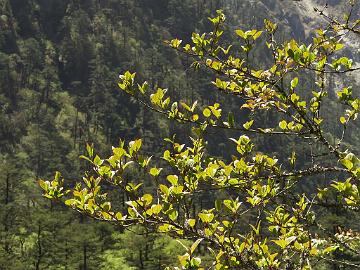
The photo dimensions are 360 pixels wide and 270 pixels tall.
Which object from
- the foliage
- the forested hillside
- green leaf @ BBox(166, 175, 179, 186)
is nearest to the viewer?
green leaf @ BBox(166, 175, 179, 186)

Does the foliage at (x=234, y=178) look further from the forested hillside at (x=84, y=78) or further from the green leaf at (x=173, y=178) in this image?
the forested hillside at (x=84, y=78)

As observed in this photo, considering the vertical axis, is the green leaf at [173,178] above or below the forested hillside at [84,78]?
above

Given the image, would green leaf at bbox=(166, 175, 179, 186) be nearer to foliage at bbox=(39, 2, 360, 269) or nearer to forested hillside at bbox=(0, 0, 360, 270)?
foliage at bbox=(39, 2, 360, 269)

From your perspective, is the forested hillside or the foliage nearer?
the foliage

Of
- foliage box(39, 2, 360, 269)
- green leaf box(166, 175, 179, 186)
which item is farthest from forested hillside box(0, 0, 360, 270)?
green leaf box(166, 175, 179, 186)

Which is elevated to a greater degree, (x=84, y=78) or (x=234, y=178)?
(x=234, y=178)

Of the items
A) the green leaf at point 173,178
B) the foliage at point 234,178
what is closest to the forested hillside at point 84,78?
the foliage at point 234,178

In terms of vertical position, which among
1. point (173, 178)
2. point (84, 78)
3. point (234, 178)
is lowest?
point (84, 78)

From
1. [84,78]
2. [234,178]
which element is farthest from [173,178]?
[84,78]

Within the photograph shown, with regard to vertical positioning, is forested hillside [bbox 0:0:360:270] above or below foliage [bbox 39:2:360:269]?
below

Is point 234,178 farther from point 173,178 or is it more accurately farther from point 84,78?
point 84,78

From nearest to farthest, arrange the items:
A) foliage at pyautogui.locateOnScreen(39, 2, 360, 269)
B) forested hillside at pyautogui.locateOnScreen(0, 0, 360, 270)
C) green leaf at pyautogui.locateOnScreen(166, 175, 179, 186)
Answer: green leaf at pyautogui.locateOnScreen(166, 175, 179, 186), foliage at pyautogui.locateOnScreen(39, 2, 360, 269), forested hillside at pyautogui.locateOnScreen(0, 0, 360, 270)

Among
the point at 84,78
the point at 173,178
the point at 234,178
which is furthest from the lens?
the point at 84,78

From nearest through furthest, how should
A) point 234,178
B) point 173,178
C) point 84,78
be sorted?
point 173,178, point 234,178, point 84,78
